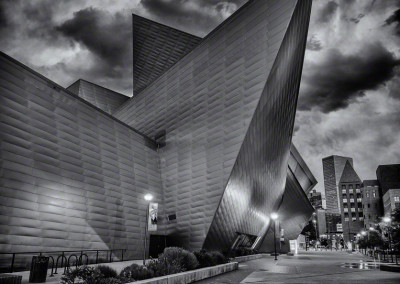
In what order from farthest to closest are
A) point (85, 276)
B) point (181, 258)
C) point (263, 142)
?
point (263, 142) → point (181, 258) → point (85, 276)

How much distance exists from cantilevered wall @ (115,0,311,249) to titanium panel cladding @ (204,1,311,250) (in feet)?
0.37

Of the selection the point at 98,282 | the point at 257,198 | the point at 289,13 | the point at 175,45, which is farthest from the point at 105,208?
the point at 175,45

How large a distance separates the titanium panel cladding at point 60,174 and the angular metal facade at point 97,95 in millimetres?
23931

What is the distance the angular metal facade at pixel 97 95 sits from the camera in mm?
46875

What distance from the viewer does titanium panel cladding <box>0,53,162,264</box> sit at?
15.4m

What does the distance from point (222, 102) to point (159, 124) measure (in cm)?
879

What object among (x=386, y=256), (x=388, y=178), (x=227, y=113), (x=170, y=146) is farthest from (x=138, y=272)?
(x=388, y=178)

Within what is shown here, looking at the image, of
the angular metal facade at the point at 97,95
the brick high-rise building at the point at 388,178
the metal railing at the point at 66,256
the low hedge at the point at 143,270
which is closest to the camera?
the low hedge at the point at 143,270

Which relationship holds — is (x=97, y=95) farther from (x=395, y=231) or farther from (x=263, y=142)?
(x=395, y=231)

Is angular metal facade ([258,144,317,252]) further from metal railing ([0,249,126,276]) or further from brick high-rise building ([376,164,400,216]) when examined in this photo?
brick high-rise building ([376,164,400,216])

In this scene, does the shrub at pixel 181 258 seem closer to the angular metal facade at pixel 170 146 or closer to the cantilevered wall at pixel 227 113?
the angular metal facade at pixel 170 146

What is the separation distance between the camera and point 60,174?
712 inches

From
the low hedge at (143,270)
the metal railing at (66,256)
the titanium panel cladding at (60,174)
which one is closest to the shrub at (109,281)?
the low hedge at (143,270)

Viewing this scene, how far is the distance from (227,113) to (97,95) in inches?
1208
